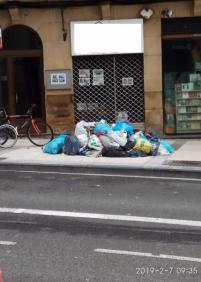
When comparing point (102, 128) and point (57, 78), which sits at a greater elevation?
point (57, 78)

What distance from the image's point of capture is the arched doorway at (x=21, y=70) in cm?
1600

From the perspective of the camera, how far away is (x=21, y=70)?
16.2 metres

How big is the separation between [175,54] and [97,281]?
1148 cm

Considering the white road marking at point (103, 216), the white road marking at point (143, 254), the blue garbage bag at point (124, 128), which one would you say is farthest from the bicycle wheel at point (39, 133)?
the white road marking at point (143, 254)

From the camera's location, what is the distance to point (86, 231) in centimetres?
670

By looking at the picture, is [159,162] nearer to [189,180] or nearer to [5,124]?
[189,180]

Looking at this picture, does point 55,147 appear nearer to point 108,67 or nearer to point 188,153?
point 188,153

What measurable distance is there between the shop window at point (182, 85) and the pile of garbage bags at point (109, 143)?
3029mm

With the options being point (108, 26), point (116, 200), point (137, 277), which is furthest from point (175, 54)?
point (137, 277)

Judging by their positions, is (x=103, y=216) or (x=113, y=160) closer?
(x=103, y=216)

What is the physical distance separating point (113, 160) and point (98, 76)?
4546 millimetres

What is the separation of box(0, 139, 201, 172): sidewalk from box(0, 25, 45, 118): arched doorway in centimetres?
282

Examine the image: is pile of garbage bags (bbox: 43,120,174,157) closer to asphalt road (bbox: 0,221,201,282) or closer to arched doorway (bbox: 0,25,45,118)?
arched doorway (bbox: 0,25,45,118)
